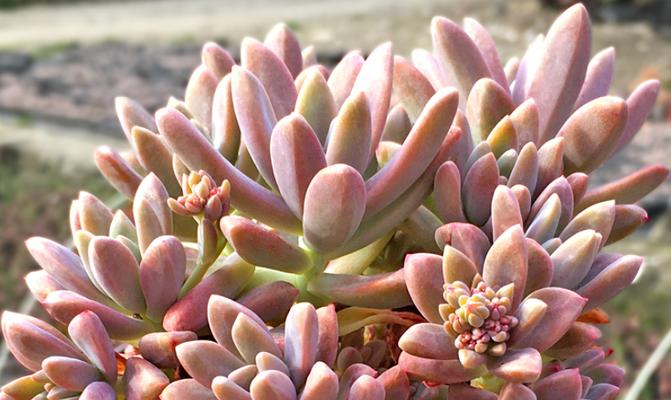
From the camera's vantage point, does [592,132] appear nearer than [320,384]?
No

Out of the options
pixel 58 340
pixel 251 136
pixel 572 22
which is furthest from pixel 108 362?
pixel 572 22

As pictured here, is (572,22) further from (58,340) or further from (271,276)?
(58,340)

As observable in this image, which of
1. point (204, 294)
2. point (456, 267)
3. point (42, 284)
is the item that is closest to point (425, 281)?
point (456, 267)

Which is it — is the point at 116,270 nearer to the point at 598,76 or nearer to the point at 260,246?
the point at 260,246

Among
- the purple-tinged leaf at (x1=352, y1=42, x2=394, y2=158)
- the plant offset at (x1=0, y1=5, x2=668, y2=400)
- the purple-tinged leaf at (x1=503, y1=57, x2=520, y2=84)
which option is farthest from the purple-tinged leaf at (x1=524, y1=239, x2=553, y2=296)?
the purple-tinged leaf at (x1=503, y1=57, x2=520, y2=84)

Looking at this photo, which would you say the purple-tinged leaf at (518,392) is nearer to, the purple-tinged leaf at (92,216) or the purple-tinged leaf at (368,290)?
the purple-tinged leaf at (368,290)

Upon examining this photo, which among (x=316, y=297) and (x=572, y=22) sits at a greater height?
(x=572, y=22)

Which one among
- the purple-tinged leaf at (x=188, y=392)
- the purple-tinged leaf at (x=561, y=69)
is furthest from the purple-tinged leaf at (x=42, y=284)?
the purple-tinged leaf at (x=561, y=69)
